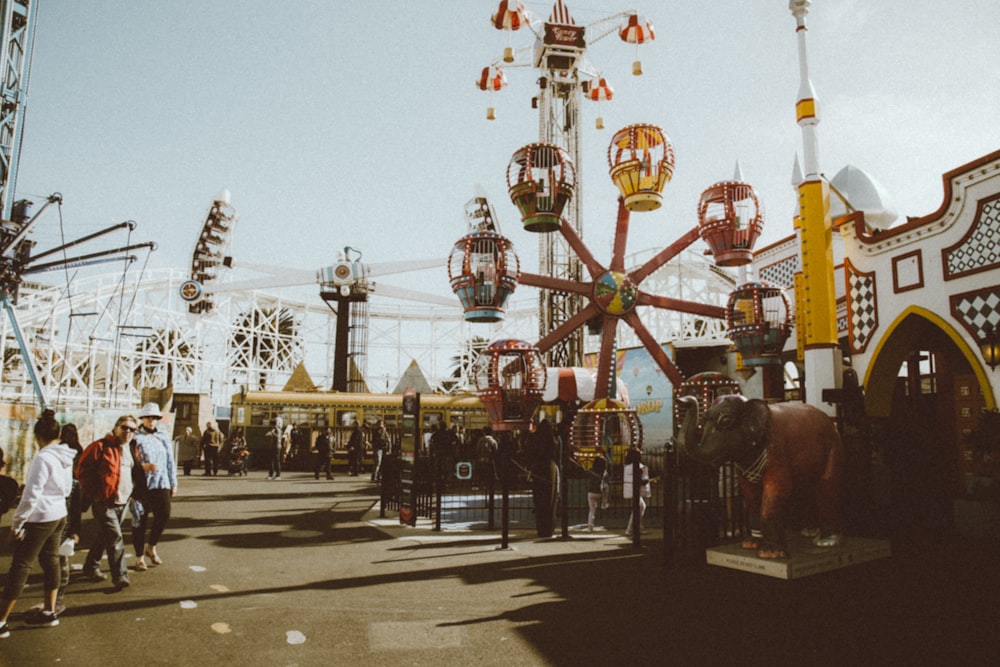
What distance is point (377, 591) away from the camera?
634 cm

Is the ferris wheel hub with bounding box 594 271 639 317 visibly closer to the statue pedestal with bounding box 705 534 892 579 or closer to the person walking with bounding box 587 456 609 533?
the person walking with bounding box 587 456 609 533

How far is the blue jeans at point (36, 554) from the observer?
197 inches

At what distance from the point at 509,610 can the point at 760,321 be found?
6485 millimetres

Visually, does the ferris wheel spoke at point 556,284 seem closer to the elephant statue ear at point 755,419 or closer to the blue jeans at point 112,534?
the elephant statue ear at point 755,419

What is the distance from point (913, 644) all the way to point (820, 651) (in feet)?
2.31

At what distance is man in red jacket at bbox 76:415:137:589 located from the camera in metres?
6.45

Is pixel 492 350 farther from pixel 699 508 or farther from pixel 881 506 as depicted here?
pixel 881 506

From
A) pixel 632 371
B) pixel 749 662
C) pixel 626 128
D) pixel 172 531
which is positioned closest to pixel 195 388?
pixel 632 371

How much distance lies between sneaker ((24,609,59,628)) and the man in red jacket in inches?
43.1

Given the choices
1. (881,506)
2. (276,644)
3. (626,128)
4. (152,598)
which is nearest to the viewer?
(276,644)

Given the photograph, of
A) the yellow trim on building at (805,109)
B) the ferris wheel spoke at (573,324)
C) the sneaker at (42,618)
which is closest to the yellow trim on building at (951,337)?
the yellow trim on building at (805,109)

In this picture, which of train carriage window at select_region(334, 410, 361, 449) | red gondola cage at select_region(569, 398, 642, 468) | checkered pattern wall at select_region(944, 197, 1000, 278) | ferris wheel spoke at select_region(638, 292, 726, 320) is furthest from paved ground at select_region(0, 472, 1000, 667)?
train carriage window at select_region(334, 410, 361, 449)

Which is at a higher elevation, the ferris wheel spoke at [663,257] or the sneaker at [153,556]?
the ferris wheel spoke at [663,257]

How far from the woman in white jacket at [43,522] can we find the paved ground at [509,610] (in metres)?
0.25
